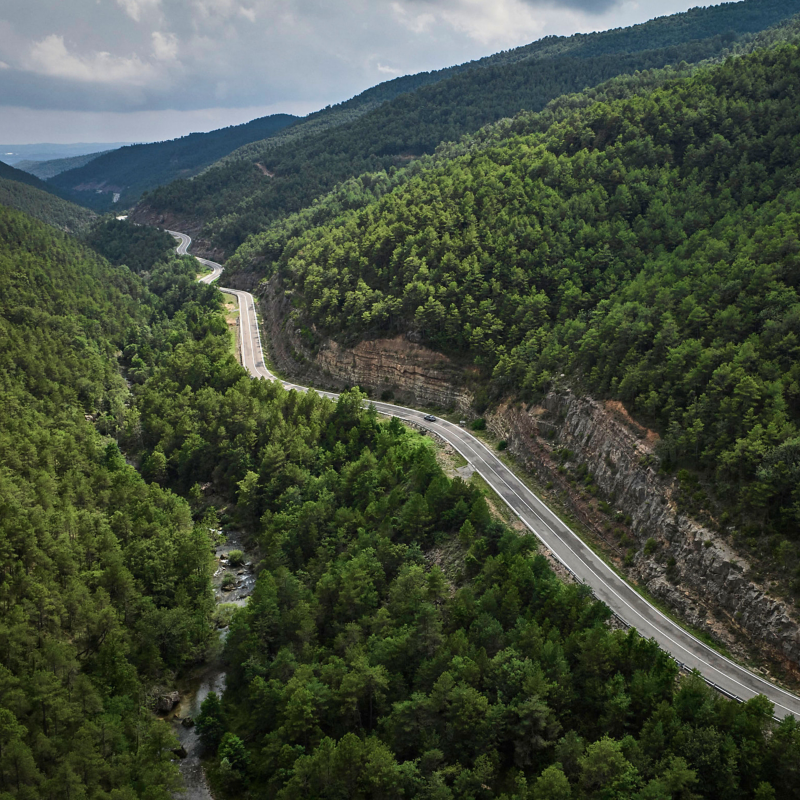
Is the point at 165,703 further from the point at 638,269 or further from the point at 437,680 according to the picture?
the point at 638,269

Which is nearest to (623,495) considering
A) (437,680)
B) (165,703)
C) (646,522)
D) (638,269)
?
(646,522)

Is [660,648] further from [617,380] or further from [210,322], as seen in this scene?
[210,322]

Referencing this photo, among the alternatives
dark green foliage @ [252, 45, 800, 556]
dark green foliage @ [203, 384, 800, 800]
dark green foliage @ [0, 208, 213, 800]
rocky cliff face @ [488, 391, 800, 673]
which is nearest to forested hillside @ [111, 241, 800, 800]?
dark green foliage @ [203, 384, 800, 800]

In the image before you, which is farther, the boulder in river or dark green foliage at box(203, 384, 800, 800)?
the boulder in river

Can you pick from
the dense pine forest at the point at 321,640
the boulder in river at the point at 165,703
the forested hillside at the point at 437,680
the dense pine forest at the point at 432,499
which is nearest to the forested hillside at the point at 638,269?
the dense pine forest at the point at 432,499

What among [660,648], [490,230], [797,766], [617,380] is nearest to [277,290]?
[490,230]

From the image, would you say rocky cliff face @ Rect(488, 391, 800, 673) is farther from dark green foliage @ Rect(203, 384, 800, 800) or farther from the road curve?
dark green foliage @ Rect(203, 384, 800, 800)
